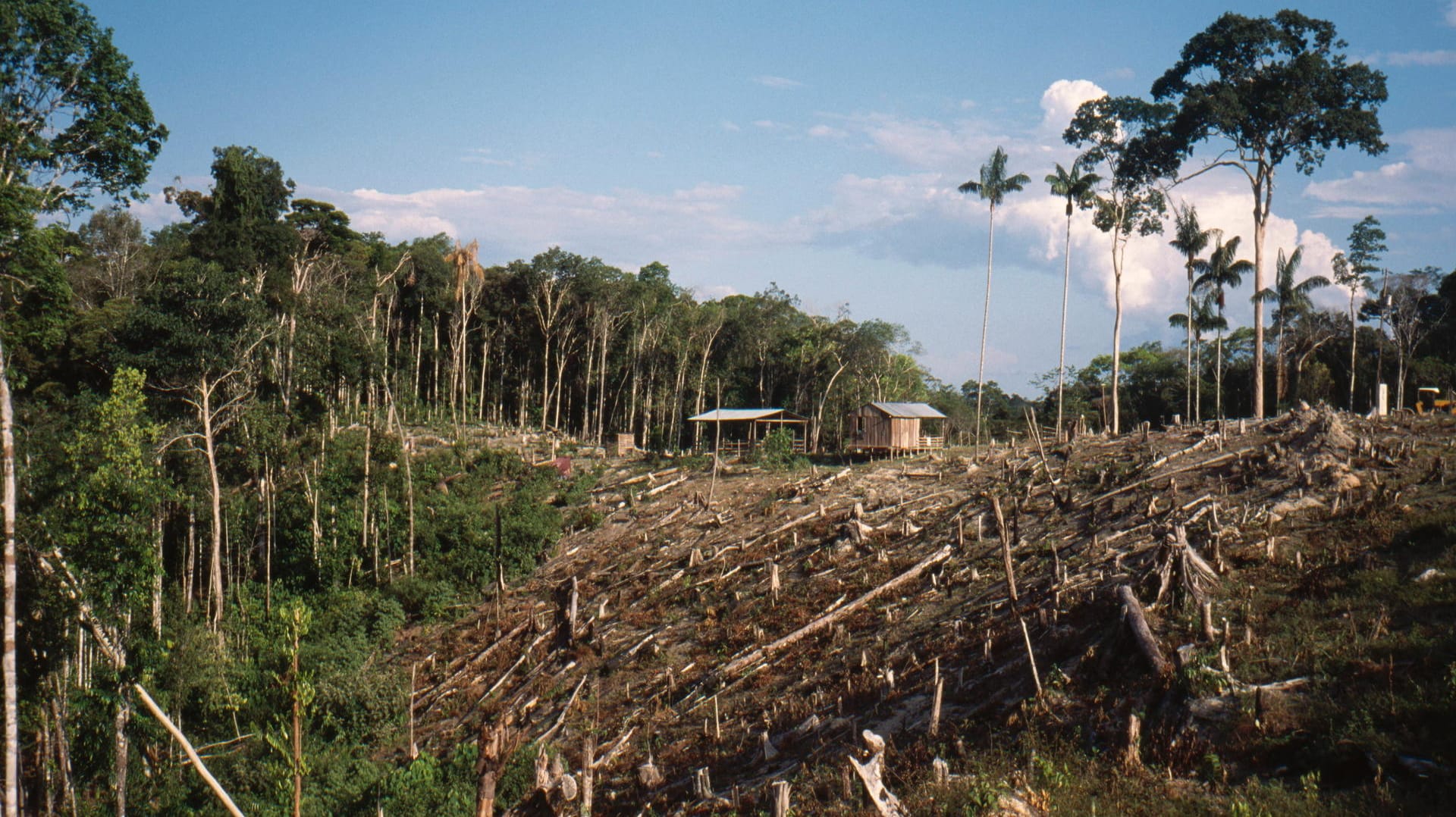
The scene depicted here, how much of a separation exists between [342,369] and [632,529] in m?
13.0

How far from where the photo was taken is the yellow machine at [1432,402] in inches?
1302

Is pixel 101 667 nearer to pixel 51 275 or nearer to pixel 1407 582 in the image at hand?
pixel 51 275

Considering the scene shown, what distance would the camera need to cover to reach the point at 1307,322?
50094mm

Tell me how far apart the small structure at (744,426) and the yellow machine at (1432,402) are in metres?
26.3

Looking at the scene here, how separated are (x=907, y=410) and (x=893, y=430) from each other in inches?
55.0

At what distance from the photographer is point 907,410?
148ft

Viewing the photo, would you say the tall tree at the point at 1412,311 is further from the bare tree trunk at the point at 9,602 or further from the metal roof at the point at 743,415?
the bare tree trunk at the point at 9,602

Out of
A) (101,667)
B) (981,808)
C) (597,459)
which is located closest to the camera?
(981,808)

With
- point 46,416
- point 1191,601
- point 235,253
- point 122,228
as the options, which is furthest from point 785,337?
point 1191,601

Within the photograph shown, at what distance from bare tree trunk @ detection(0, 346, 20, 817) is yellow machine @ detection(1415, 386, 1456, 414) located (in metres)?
37.3

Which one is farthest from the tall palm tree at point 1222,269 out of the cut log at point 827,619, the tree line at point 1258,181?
the cut log at point 827,619

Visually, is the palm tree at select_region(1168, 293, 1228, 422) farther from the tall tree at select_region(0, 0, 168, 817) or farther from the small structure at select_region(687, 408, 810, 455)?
the tall tree at select_region(0, 0, 168, 817)

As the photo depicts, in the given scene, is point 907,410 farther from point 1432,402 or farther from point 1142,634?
point 1142,634

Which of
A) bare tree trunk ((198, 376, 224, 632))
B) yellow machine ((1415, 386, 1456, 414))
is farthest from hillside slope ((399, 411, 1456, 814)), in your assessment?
yellow machine ((1415, 386, 1456, 414))
